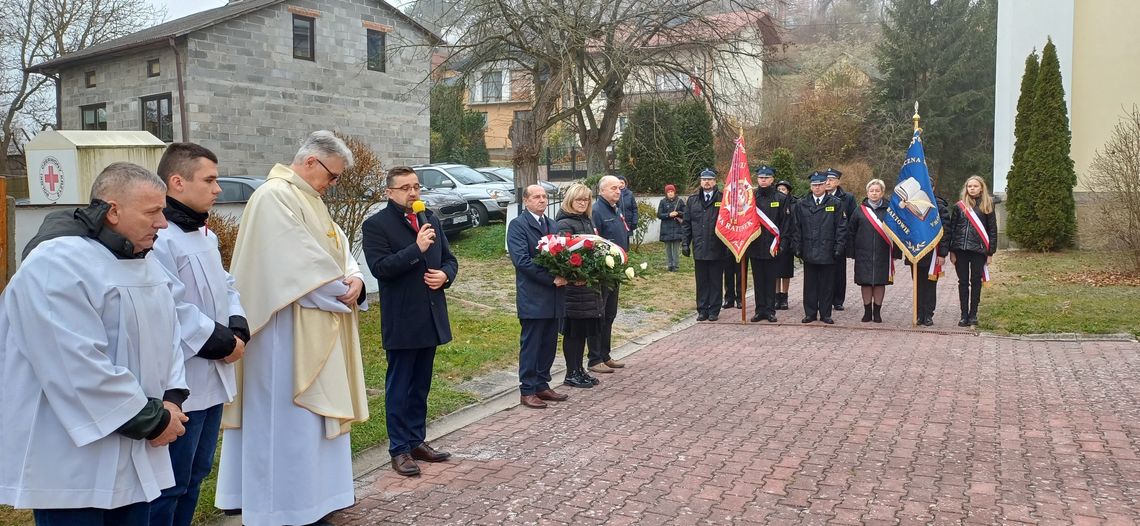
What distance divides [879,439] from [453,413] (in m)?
3.32

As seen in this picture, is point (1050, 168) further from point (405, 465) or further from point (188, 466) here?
point (188, 466)

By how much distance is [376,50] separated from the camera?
3222cm

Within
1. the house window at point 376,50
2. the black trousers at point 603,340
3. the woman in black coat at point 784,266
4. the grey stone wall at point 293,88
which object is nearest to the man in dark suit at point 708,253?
the woman in black coat at point 784,266

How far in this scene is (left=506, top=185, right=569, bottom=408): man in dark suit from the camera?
25.2 ft

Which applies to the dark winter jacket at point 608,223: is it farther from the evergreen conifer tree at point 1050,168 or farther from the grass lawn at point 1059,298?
the evergreen conifer tree at point 1050,168

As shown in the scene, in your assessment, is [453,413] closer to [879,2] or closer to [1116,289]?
[1116,289]

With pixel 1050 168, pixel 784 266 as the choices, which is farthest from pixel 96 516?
pixel 1050 168

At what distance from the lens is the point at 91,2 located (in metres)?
36.5

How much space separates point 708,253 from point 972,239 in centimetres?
338

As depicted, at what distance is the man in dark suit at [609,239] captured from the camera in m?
9.28

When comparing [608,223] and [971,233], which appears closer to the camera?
[608,223]

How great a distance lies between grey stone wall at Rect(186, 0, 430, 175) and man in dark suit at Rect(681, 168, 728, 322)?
1392cm

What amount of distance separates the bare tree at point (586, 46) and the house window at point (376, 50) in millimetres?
9371

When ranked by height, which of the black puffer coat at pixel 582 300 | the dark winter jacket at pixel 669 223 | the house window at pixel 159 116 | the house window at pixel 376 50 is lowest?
the black puffer coat at pixel 582 300
